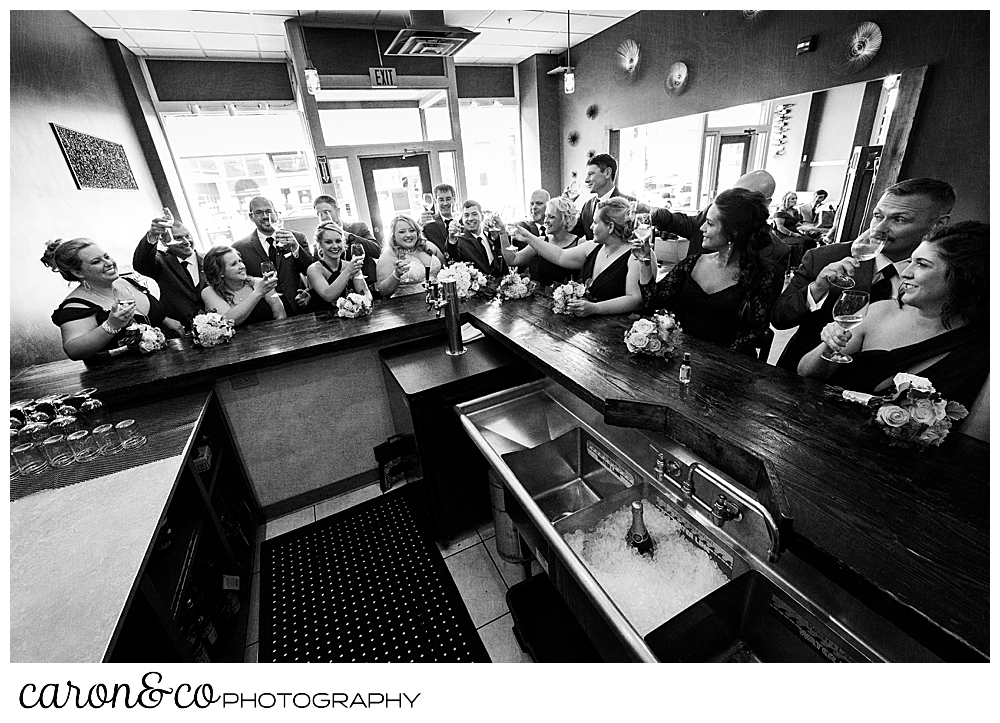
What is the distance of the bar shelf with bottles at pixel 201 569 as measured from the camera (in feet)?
4.14

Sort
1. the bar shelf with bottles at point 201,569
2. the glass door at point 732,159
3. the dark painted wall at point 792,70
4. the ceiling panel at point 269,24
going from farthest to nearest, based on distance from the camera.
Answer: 1. the glass door at point 732,159
2. the ceiling panel at point 269,24
3. the dark painted wall at point 792,70
4. the bar shelf with bottles at point 201,569

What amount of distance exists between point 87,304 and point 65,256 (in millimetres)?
236

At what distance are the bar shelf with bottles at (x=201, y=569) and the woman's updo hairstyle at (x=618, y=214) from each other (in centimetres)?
226

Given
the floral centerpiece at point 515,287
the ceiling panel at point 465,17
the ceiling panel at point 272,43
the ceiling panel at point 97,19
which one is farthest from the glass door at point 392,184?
the floral centerpiece at point 515,287

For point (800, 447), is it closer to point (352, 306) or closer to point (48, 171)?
point (352, 306)

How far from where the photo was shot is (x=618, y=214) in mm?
2250

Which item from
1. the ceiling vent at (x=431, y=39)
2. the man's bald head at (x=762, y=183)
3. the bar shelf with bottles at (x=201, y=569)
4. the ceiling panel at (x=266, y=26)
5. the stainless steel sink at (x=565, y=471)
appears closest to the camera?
the bar shelf with bottles at (x=201, y=569)

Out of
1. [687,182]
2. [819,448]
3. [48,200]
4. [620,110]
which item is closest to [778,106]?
[687,182]

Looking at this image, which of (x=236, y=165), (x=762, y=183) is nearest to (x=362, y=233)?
(x=762, y=183)

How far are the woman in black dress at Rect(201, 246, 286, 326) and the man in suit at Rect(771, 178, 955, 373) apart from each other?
277 cm

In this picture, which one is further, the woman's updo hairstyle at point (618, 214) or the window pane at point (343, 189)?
the window pane at point (343, 189)

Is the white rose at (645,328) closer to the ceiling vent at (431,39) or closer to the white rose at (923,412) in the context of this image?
the white rose at (923,412)

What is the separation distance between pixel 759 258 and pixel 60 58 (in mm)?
5595

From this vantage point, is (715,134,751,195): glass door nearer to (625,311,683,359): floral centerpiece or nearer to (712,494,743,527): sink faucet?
(625,311,683,359): floral centerpiece
